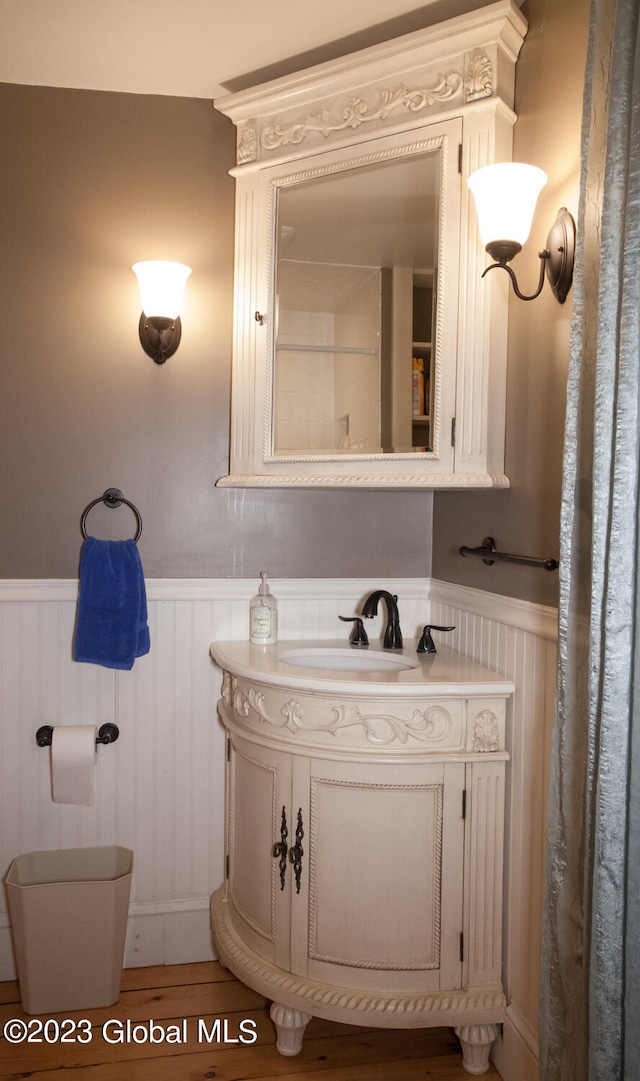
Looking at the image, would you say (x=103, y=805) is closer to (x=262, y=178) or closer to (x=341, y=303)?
(x=341, y=303)

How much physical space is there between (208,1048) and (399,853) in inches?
27.2

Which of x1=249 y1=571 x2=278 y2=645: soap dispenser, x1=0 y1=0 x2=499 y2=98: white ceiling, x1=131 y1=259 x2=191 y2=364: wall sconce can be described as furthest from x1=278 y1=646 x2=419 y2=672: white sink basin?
x1=0 y1=0 x2=499 y2=98: white ceiling

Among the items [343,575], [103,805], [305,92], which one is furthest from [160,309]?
[103,805]

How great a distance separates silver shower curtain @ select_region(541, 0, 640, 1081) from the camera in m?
1.08

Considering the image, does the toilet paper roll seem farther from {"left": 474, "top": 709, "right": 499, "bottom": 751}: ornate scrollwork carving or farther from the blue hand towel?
{"left": 474, "top": 709, "right": 499, "bottom": 751}: ornate scrollwork carving

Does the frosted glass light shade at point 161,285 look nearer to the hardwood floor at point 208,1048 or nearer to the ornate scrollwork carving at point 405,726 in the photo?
the ornate scrollwork carving at point 405,726

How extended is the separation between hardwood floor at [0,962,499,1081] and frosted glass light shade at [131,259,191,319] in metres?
1.81

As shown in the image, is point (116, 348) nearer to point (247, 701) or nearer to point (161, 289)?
point (161, 289)

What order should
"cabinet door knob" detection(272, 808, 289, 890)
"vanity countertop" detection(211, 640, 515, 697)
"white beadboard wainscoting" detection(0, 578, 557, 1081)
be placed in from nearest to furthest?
"vanity countertop" detection(211, 640, 515, 697)
"cabinet door knob" detection(272, 808, 289, 890)
"white beadboard wainscoting" detection(0, 578, 557, 1081)

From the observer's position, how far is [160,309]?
2.06 metres

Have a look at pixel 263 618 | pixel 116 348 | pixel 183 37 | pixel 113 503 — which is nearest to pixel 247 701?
pixel 263 618

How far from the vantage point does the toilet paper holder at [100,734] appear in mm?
2164

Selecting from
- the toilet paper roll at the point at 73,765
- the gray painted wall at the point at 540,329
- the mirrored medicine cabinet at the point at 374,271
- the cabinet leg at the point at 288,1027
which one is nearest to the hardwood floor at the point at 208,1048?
the cabinet leg at the point at 288,1027

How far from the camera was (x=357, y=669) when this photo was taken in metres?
2.15
